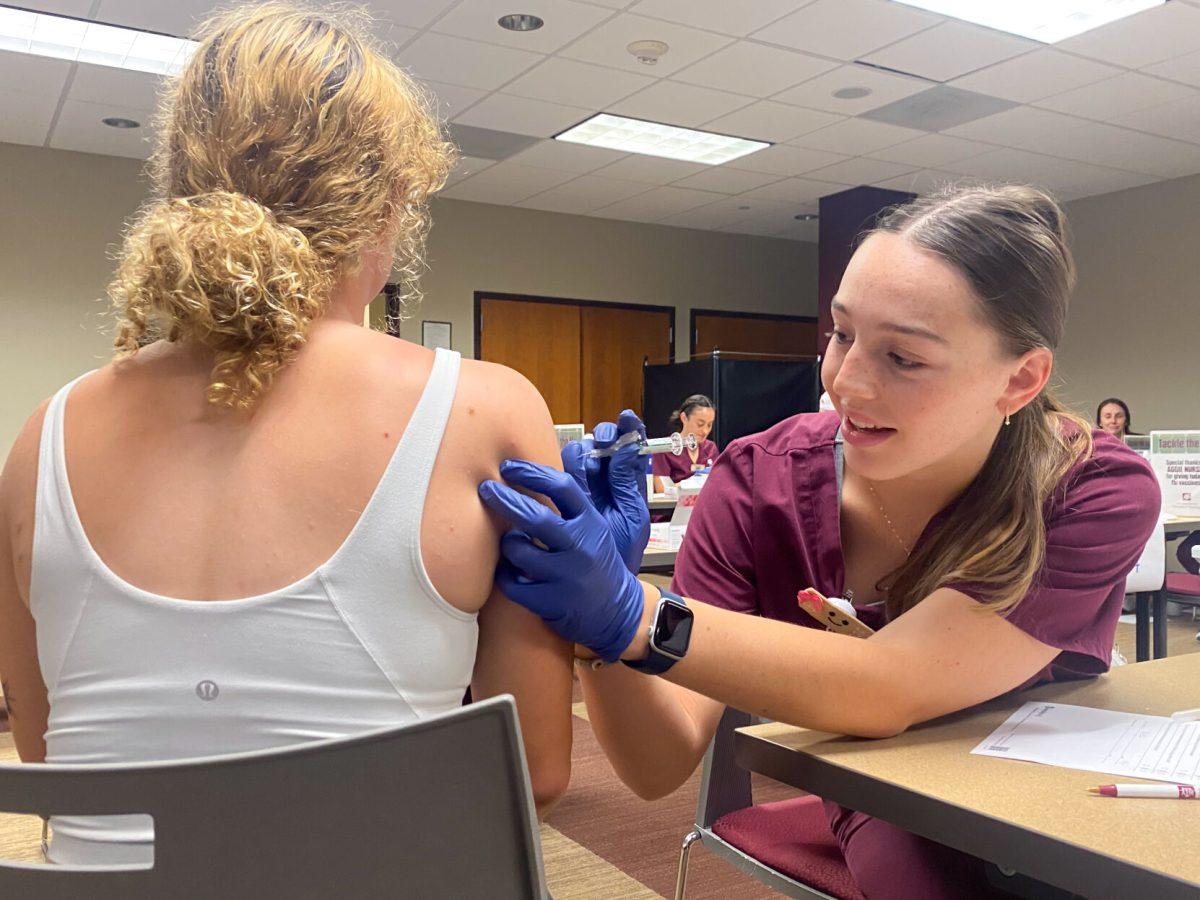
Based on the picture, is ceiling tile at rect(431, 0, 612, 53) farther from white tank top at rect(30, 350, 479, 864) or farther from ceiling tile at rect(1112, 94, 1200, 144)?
white tank top at rect(30, 350, 479, 864)

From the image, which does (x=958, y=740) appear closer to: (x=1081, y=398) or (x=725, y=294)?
(x=1081, y=398)

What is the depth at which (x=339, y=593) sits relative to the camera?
73cm

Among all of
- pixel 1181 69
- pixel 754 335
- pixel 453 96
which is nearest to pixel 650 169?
pixel 453 96

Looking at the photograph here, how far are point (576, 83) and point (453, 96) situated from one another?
0.64 m

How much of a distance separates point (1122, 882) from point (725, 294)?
8.11 m

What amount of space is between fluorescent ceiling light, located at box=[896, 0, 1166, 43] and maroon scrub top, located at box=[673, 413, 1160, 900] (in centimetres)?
339

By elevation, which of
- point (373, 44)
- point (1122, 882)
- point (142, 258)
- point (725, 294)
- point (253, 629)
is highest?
point (725, 294)

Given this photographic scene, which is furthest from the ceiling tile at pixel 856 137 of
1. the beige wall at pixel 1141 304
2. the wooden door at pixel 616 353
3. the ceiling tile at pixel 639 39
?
the wooden door at pixel 616 353

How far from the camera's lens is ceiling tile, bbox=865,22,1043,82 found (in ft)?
14.3

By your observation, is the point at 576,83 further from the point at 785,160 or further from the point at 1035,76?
the point at 1035,76

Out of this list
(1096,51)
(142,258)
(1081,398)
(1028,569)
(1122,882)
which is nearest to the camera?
(1122,882)

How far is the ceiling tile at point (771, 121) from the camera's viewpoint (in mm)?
5340

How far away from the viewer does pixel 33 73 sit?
4.81 meters

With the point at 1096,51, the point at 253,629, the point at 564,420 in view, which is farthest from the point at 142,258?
the point at 564,420
